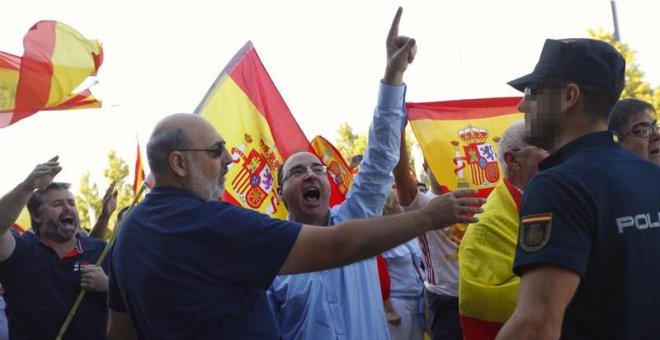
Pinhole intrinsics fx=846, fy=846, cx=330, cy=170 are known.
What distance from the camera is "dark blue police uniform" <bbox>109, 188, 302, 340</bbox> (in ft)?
10.1

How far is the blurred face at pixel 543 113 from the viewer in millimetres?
2693

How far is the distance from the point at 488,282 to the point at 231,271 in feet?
4.81

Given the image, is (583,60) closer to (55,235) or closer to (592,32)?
(55,235)

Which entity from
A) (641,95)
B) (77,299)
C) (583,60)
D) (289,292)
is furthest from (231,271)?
(641,95)

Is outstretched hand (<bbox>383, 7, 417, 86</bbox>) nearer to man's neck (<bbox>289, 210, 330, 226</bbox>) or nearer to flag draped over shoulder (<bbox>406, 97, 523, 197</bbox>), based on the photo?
man's neck (<bbox>289, 210, 330, 226</bbox>)

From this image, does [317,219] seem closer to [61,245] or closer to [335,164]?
[61,245]

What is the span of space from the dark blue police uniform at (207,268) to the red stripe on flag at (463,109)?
13.9ft

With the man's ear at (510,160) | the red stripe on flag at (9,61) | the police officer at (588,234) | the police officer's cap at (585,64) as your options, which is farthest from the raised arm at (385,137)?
the red stripe on flag at (9,61)

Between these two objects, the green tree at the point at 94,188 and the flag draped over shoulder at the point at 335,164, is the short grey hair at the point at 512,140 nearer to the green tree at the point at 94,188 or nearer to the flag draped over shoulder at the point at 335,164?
the flag draped over shoulder at the point at 335,164

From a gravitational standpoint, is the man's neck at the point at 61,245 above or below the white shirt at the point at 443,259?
above

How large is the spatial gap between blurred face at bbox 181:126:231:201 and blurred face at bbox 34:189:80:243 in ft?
11.1

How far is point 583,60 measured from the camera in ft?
8.73

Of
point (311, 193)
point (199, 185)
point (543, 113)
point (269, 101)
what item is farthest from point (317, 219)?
point (543, 113)

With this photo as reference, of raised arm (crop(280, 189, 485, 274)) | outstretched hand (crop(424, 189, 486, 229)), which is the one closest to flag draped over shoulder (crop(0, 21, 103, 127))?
raised arm (crop(280, 189, 485, 274))
